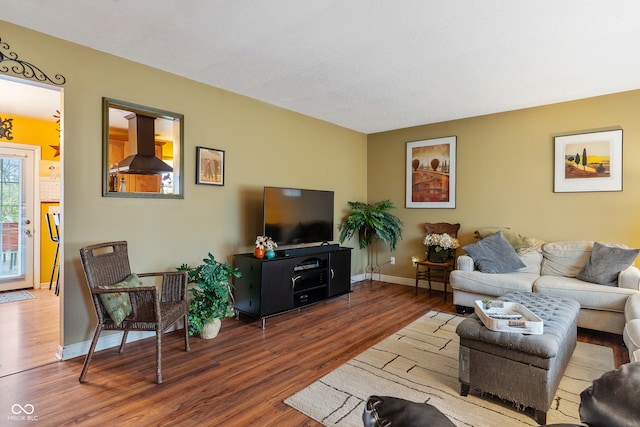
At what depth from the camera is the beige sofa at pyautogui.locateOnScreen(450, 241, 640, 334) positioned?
3.15 m

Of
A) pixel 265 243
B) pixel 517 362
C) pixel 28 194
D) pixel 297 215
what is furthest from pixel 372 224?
pixel 28 194

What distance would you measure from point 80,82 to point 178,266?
182 centimetres

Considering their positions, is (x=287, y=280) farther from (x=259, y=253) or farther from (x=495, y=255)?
(x=495, y=255)

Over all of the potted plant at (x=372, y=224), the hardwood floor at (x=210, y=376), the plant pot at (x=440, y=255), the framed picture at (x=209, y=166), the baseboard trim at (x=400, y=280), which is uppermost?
the framed picture at (x=209, y=166)

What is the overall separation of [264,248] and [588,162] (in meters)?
3.98

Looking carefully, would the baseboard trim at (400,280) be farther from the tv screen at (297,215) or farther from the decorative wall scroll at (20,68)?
the decorative wall scroll at (20,68)

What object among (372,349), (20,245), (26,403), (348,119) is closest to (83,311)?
(26,403)

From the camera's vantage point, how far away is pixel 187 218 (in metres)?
3.46

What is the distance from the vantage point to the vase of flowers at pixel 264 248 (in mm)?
3594

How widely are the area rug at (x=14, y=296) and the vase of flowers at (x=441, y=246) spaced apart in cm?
559

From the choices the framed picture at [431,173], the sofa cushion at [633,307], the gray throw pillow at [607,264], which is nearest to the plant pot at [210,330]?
the sofa cushion at [633,307]

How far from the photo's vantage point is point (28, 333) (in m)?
3.21

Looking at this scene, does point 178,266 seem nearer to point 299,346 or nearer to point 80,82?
point 299,346

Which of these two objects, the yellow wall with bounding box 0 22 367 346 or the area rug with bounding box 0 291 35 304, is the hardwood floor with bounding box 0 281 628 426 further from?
the area rug with bounding box 0 291 35 304
